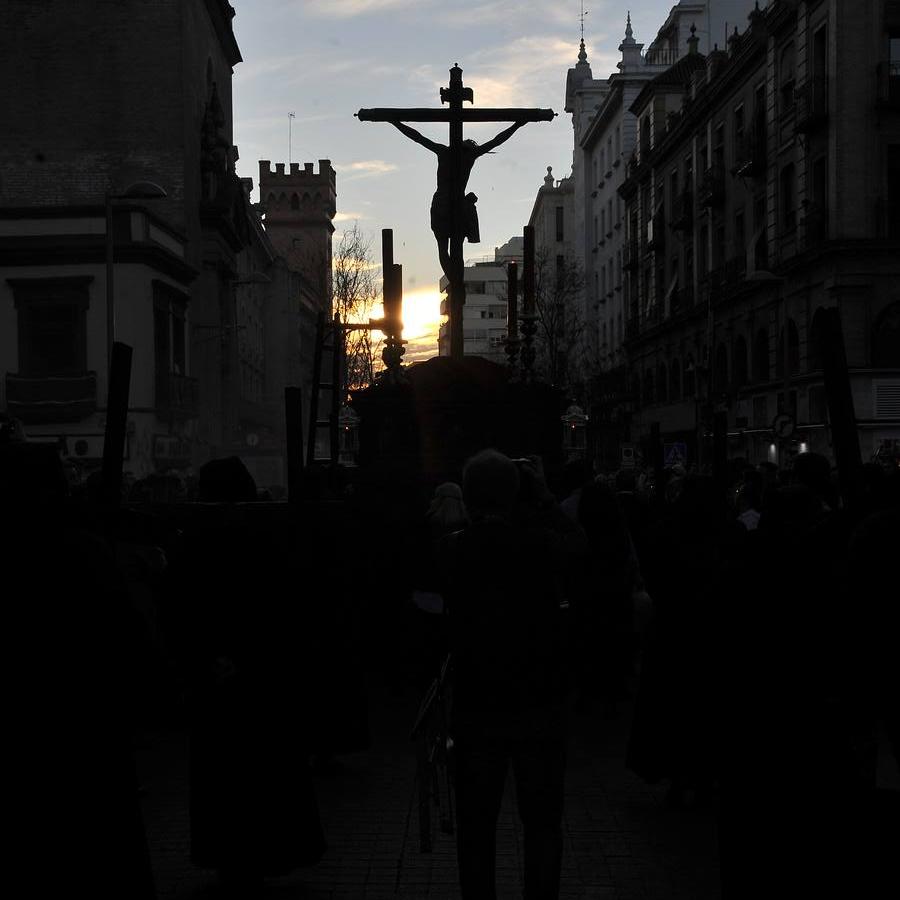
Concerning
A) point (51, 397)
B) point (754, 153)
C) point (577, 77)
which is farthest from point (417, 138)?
point (577, 77)

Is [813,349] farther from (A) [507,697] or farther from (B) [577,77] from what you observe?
(B) [577,77]

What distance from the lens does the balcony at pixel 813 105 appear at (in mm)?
35344

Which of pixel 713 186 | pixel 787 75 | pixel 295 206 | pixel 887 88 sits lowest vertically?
pixel 887 88

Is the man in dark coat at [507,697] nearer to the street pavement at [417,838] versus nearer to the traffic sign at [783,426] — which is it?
the street pavement at [417,838]

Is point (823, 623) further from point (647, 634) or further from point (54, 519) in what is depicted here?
point (647, 634)

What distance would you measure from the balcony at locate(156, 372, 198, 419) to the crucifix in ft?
87.6

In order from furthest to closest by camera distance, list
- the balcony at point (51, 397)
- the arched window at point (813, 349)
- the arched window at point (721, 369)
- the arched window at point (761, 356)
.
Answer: the arched window at point (721, 369)
the arched window at point (761, 356)
the arched window at point (813, 349)
the balcony at point (51, 397)

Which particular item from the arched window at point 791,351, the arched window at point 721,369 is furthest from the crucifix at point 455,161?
the arched window at point 721,369

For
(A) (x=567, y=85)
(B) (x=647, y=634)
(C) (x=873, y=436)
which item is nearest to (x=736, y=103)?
(C) (x=873, y=436)

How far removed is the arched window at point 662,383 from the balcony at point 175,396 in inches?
808

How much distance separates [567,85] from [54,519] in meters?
96.0

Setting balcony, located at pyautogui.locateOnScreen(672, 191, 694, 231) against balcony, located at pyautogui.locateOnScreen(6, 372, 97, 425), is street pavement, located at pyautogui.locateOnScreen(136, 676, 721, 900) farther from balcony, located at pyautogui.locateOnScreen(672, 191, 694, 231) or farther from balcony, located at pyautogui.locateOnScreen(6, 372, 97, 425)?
balcony, located at pyautogui.locateOnScreen(672, 191, 694, 231)

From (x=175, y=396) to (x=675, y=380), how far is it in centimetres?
2153

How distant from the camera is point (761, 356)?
42.7 metres
